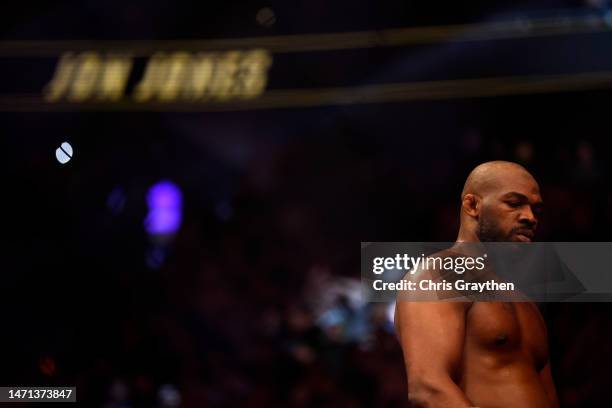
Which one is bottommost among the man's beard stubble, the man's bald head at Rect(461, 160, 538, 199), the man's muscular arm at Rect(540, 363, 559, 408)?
the man's muscular arm at Rect(540, 363, 559, 408)

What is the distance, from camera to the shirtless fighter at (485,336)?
6.59ft

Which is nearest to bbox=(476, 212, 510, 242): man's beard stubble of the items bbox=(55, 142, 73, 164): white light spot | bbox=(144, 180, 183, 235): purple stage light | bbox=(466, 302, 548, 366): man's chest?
bbox=(466, 302, 548, 366): man's chest

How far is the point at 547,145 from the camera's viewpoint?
479 centimetres

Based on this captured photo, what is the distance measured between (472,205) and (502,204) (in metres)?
0.09

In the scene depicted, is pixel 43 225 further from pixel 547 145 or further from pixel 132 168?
pixel 547 145

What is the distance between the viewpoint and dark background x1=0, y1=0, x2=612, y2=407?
4.54m

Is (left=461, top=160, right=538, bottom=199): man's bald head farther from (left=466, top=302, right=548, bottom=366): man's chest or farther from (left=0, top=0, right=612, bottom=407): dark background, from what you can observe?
(left=0, top=0, right=612, bottom=407): dark background

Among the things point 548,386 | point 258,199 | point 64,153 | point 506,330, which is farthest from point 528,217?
point 64,153

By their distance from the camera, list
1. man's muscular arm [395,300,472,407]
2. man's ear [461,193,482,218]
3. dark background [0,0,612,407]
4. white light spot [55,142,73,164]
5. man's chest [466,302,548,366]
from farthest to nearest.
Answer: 1. white light spot [55,142,73,164]
2. dark background [0,0,612,407]
3. man's ear [461,193,482,218]
4. man's chest [466,302,548,366]
5. man's muscular arm [395,300,472,407]

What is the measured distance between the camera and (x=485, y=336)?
214 centimetres

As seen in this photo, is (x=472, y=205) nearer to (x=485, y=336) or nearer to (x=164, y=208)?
(x=485, y=336)

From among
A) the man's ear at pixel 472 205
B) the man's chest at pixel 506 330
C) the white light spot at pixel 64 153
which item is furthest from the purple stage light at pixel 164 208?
the man's chest at pixel 506 330

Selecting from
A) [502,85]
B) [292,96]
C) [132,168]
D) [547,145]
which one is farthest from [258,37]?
[547,145]

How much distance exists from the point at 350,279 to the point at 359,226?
0.36 metres
